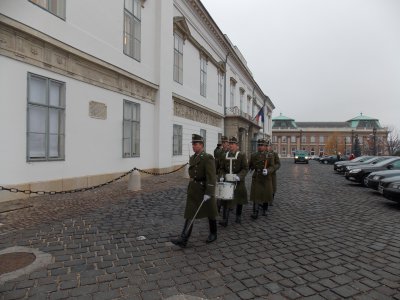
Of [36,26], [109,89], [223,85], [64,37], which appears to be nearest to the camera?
[36,26]

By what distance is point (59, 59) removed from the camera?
9633mm

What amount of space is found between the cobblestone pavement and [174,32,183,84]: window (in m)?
12.0

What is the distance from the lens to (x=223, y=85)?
28.1 m

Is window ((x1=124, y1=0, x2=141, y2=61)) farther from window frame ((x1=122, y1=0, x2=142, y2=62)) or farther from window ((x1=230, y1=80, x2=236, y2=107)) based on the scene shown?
window ((x1=230, y1=80, x2=236, y2=107))

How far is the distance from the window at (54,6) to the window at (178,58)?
29.0 feet

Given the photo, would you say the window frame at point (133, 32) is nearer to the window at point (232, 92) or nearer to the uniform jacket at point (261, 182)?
the uniform jacket at point (261, 182)

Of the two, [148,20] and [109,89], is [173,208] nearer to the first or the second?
[109,89]

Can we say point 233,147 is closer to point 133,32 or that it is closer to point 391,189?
point 391,189

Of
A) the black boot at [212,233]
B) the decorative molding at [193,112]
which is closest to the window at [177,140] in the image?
the decorative molding at [193,112]

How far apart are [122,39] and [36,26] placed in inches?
183

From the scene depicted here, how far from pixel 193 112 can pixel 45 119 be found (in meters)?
12.5

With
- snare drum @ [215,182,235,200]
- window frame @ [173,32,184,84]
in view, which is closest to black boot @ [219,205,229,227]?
snare drum @ [215,182,235,200]

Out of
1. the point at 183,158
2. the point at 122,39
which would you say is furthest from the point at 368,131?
the point at 122,39

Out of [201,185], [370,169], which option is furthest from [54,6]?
[370,169]
